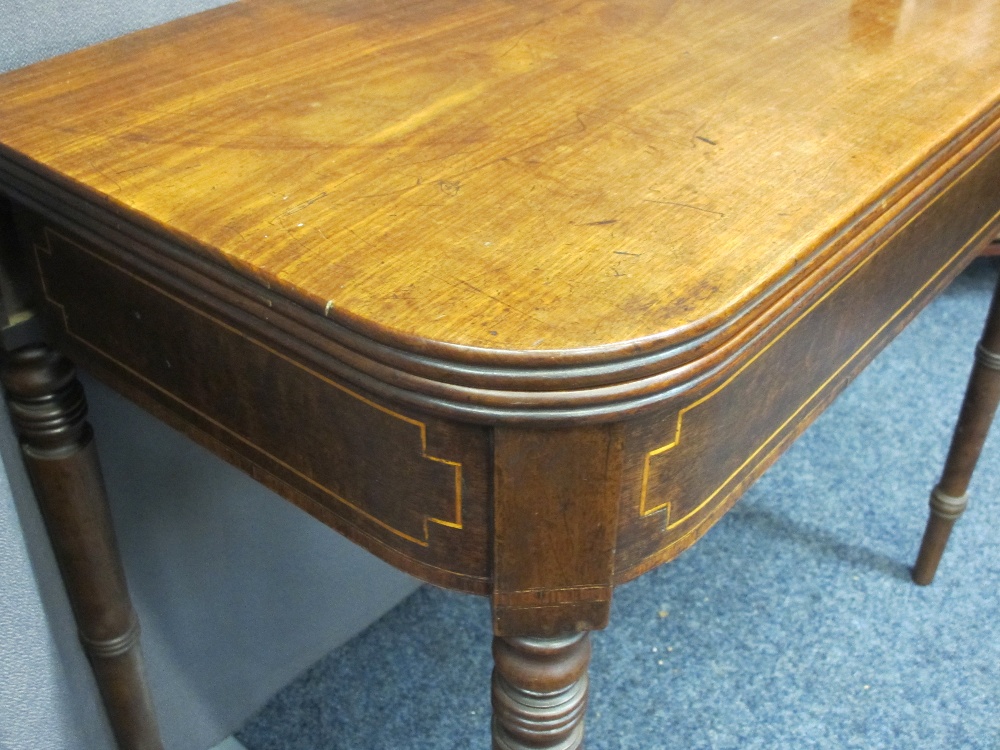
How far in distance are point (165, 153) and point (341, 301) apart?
22cm

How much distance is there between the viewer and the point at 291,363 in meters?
0.62

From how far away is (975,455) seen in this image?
4.49 ft

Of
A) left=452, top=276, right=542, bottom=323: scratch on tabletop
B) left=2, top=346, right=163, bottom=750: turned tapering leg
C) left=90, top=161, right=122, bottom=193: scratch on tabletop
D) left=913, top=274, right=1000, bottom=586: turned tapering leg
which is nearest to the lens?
left=452, top=276, right=542, bottom=323: scratch on tabletop

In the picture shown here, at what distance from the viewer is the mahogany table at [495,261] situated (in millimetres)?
558

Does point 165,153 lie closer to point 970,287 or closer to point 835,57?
point 835,57

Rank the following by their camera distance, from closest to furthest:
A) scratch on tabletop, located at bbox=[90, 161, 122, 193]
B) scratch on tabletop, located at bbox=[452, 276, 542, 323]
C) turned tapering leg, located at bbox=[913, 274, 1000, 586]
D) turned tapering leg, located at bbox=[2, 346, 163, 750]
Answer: scratch on tabletop, located at bbox=[452, 276, 542, 323] < scratch on tabletop, located at bbox=[90, 161, 122, 193] < turned tapering leg, located at bbox=[2, 346, 163, 750] < turned tapering leg, located at bbox=[913, 274, 1000, 586]

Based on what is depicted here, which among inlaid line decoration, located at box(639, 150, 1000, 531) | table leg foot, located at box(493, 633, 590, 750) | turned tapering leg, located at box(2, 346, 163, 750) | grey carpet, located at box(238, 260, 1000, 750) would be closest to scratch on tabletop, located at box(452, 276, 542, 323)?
inlaid line decoration, located at box(639, 150, 1000, 531)

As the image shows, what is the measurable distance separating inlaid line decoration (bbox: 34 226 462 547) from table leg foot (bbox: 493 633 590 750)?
10cm

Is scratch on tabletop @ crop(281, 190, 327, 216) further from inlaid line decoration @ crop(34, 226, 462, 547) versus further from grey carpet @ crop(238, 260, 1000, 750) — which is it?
grey carpet @ crop(238, 260, 1000, 750)

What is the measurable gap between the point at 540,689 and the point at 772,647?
0.80m

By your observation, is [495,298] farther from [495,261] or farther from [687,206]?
[687,206]

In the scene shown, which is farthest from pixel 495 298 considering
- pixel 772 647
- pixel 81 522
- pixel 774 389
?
pixel 772 647

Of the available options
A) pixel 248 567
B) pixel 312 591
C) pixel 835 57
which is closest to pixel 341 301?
pixel 835 57

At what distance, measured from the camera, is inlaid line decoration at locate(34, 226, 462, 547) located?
0.58m
